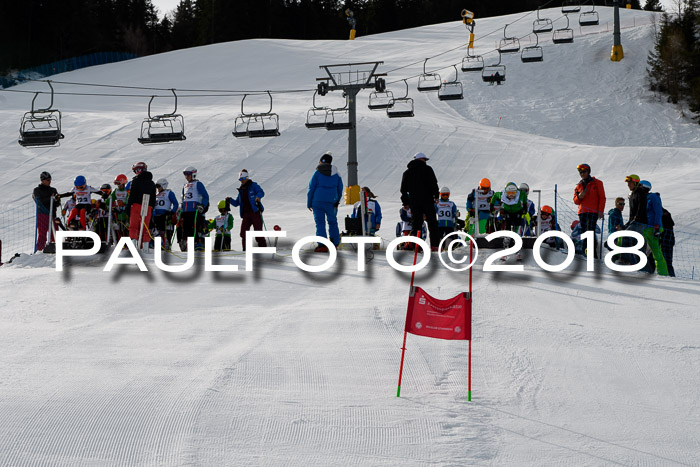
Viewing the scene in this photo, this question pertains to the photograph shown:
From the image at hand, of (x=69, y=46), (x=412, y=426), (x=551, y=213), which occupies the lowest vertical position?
(x=412, y=426)

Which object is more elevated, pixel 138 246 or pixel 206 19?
pixel 206 19

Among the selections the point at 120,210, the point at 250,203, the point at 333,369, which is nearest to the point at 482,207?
the point at 250,203

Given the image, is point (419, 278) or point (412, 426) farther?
point (419, 278)

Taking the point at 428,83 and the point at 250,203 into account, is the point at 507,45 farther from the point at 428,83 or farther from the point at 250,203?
the point at 250,203

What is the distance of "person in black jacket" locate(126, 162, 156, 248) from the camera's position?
12.4 m

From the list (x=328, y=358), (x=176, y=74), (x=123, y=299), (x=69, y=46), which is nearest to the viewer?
(x=328, y=358)

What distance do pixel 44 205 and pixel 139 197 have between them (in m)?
2.88

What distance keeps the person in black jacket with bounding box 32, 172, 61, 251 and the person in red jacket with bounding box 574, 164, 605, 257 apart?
27.5 feet

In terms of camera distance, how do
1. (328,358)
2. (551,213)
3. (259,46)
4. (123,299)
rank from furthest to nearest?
(259,46)
(551,213)
(123,299)
(328,358)

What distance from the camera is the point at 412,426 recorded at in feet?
18.2

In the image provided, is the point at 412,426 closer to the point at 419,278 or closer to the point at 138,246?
the point at 419,278

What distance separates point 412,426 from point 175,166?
2607 centimetres

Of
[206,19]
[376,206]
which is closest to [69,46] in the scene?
[206,19]

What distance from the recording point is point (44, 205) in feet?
47.5
